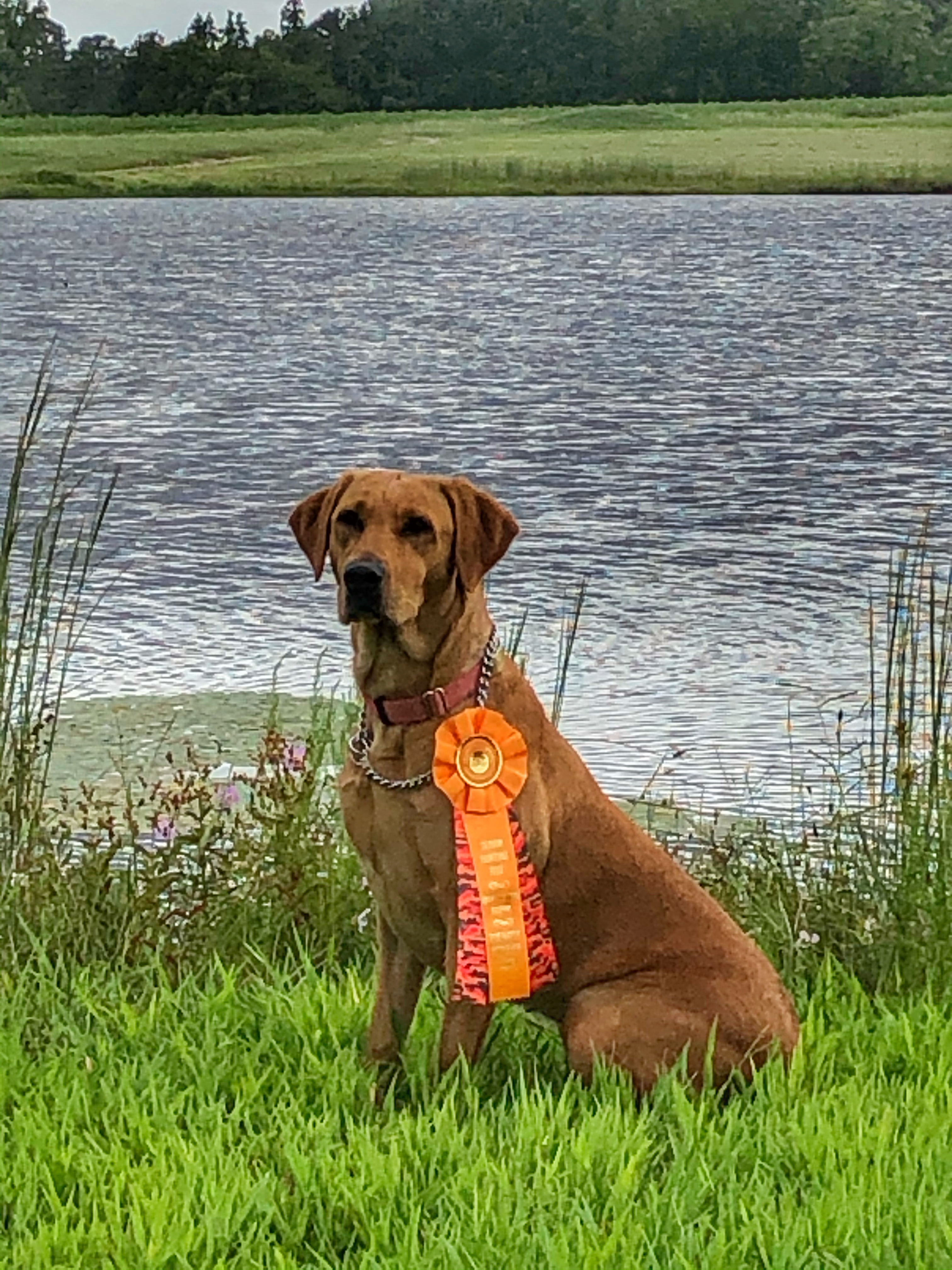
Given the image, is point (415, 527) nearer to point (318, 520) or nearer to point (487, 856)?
point (318, 520)

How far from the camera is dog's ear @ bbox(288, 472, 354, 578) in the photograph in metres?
4.08

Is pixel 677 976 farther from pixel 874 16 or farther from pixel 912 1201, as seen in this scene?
pixel 874 16

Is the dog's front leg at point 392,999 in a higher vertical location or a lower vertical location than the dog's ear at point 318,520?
lower

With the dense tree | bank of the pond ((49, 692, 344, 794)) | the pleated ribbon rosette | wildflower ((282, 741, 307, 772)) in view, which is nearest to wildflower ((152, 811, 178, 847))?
wildflower ((282, 741, 307, 772))

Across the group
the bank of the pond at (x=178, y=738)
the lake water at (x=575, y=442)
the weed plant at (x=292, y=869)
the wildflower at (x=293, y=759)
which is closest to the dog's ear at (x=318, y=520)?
the weed plant at (x=292, y=869)

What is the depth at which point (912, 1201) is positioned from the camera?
3.53 metres

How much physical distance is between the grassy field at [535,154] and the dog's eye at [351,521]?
27.8m

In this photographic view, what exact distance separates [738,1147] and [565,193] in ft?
143

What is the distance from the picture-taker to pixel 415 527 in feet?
13.0

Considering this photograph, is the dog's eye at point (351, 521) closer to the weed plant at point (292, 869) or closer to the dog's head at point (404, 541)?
the dog's head at point (404, 541)

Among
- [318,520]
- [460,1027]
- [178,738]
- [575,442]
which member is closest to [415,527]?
[318,520]

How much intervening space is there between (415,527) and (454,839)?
0.59 m

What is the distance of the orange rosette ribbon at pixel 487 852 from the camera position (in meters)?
3.88

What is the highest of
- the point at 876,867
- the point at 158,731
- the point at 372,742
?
the point at 372,742
